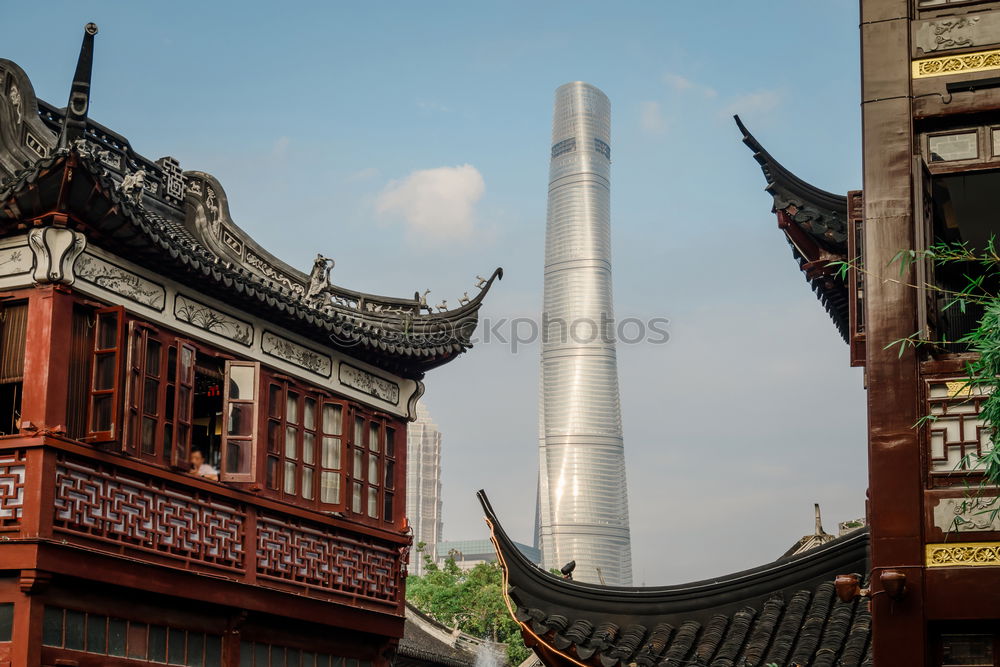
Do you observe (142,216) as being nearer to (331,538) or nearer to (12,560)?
(12,560)

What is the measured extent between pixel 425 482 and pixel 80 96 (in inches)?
6894

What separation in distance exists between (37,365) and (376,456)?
6864 millimetres

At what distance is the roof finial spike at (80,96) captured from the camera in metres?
15.1

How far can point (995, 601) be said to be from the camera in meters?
9.98

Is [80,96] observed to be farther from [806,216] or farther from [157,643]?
[806,216]

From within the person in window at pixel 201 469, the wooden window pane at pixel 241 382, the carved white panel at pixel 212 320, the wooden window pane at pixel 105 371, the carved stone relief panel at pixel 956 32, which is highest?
the carved stone relief panel at pixel 956 32

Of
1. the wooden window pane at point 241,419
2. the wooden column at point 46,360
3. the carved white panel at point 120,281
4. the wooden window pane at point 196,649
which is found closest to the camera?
the wooden column at point 46,360

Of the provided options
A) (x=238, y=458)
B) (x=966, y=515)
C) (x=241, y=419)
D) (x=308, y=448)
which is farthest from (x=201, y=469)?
(x=966, y=515)

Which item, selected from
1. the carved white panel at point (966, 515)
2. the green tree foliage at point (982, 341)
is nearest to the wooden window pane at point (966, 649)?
the carved white panel at point (966, 515)

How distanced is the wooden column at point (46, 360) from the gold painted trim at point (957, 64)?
370 inches

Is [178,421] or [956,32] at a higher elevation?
[956,32]

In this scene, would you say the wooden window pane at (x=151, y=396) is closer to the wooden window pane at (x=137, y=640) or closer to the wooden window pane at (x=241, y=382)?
the wooden window pane at (x=241, y=382)

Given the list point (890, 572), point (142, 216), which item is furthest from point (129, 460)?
point (890, 572)

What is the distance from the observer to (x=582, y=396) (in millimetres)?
161250
